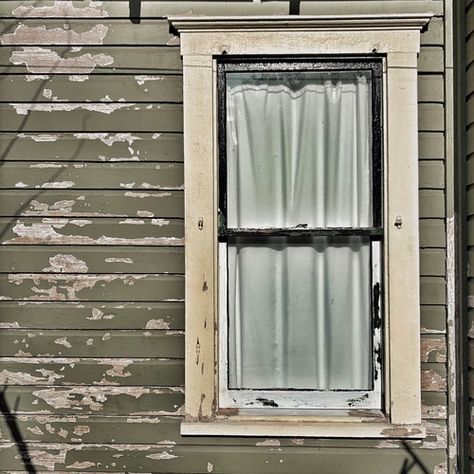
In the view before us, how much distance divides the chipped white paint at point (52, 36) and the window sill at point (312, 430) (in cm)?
228

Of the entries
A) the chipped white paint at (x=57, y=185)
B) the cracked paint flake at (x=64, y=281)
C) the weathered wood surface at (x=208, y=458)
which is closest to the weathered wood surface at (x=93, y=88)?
the chipped white paint at (x=57, y=185)

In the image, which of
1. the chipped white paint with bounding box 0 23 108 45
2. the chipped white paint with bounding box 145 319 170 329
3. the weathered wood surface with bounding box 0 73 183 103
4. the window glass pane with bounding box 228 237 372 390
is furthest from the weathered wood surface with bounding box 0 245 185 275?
the chipped white paint with bounding box 0 23 108 45

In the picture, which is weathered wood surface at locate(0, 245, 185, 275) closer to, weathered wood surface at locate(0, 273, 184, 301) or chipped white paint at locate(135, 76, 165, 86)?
weathered wood surface at locate(0, 273, 184, 301)

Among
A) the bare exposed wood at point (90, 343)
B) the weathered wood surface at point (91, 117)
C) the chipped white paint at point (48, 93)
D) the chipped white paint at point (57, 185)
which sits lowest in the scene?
the bare exposed wood at point (90, 343)

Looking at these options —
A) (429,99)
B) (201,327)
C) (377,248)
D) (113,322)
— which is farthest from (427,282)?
(113,322)

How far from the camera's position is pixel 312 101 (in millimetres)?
3141

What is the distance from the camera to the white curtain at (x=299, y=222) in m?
3.13

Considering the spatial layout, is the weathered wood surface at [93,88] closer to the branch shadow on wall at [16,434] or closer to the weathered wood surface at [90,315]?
the weathered wood surface at [90,315]

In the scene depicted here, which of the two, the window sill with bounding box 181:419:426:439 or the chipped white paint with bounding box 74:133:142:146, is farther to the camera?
the chipped white paint with bounding box 74:133:142:146

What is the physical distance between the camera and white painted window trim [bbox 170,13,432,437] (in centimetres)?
304

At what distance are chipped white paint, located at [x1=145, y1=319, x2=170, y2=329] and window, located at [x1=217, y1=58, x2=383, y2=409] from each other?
12.4 inches

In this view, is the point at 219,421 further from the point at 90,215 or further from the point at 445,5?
the point at 445,5

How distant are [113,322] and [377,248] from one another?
1.57m

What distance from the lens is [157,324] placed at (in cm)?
312
